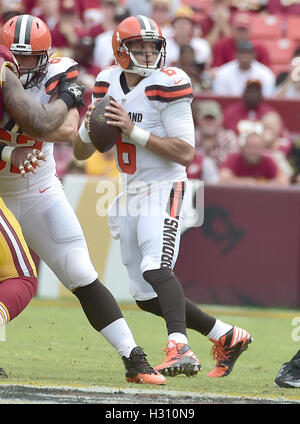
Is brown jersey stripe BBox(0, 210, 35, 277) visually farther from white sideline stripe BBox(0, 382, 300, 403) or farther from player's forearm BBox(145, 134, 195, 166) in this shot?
player's forearm BBox(145, 134, 195, 166)

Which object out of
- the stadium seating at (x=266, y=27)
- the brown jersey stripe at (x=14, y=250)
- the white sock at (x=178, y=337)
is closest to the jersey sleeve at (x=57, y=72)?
the brown jersey stripe at (x=14, y=250)

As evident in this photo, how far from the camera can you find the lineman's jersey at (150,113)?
5465mm

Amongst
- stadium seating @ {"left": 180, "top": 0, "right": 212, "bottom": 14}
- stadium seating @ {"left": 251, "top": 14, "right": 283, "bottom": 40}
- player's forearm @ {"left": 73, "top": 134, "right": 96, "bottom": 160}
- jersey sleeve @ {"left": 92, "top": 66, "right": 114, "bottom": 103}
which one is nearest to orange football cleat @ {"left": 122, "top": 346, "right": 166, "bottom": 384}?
player's forearm @ {"left": 73, "top": 134, "right": 96, "bottom": 160}

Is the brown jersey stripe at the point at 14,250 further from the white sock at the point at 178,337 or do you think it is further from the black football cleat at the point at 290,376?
the black football cleat at the point at 290,376

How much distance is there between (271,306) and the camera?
863 cm

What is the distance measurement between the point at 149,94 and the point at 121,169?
48cm

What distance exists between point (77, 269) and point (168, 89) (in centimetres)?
112

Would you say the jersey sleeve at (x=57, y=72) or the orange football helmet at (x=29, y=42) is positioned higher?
the orange football helmet at (x=29, y=42)

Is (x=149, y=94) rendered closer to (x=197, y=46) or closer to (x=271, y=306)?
(x=271, y=306)

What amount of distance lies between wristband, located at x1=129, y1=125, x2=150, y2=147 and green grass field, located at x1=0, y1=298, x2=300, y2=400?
129cm

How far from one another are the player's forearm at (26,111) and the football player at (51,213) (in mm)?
323
